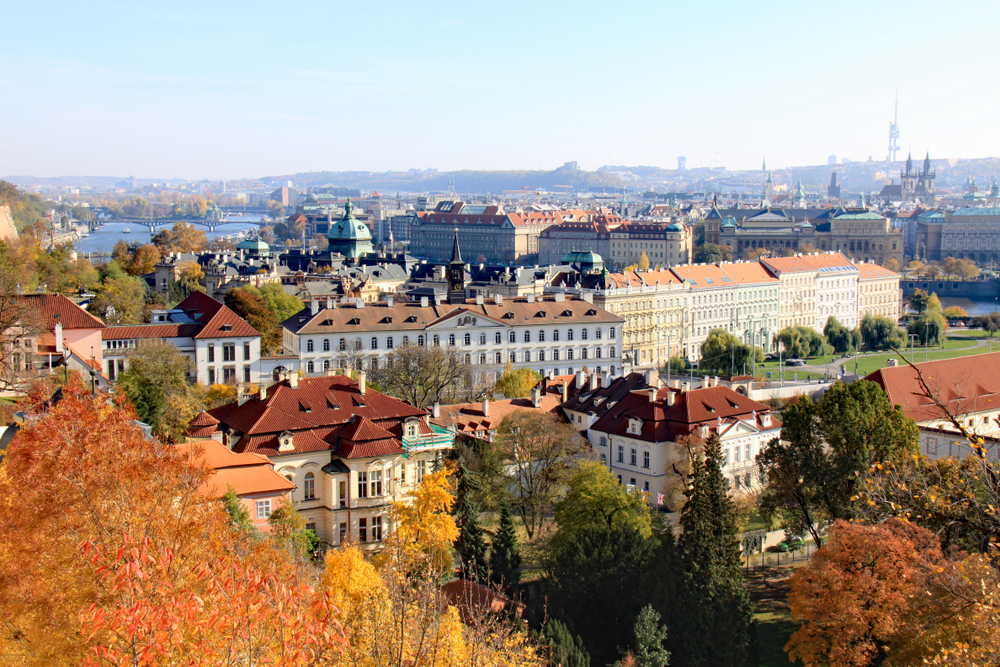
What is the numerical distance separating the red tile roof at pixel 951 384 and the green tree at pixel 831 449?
916cm

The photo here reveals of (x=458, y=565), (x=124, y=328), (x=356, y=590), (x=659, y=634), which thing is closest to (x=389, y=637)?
(x=356, y=590)

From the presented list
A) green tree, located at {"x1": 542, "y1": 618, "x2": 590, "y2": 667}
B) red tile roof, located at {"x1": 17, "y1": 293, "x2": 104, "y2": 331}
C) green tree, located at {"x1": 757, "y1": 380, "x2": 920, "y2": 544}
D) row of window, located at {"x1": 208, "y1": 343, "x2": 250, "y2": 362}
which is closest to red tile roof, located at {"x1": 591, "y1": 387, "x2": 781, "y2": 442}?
green tree, located at {"x1": 757, "y1": 380, "x2": 920, "y2": 544}

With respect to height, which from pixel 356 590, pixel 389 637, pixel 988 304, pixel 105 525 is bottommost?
pixel 988 304

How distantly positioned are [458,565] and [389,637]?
20719mm

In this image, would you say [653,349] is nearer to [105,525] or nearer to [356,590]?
[356,590]

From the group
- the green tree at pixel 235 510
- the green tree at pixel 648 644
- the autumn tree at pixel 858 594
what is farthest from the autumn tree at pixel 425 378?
the autumn tree at pixel 858 594

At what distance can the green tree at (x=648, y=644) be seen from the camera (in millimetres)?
29188

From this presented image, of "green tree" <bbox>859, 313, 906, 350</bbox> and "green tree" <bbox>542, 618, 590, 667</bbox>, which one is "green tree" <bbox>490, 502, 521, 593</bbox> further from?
"green tree" <bbox>859, 313, 906, 350</bbox>

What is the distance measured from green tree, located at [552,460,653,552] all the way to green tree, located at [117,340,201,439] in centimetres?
1431

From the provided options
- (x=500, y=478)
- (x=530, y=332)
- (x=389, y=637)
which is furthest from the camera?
(x=530, y=332)

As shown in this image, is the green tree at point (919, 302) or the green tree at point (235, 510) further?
the green tree at point (919, 302)

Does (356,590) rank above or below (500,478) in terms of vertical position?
above

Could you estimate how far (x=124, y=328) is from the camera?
58125 millimetres

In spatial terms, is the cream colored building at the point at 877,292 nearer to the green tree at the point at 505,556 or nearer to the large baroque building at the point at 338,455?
the large baroque building at the point at 338,455
